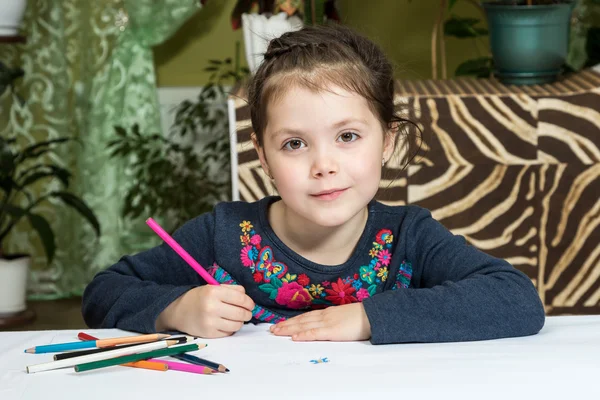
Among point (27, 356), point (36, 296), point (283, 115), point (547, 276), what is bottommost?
point (36, 296)

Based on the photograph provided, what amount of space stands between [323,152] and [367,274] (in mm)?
260

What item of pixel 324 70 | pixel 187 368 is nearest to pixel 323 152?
pixel 324 70

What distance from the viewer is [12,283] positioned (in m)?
2.90

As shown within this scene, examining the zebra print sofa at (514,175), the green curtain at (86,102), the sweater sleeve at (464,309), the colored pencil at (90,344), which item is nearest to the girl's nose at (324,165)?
the sweater sleeve at (464,309)

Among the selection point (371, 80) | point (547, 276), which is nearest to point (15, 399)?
point (371, 80)

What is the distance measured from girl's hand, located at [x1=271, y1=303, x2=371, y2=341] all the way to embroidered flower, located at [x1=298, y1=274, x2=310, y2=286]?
221mm

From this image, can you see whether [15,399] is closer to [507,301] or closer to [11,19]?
[507,301]

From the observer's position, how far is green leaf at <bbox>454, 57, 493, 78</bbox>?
2.81 m

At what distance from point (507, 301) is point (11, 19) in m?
2.31

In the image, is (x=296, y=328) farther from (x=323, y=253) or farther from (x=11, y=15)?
(x=11, y=15)

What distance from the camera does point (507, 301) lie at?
103 centimetres

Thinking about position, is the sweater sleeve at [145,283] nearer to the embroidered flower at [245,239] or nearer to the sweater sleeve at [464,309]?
the embroidered flower at [245,239]

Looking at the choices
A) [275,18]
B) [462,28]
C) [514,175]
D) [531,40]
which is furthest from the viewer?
[462,28]

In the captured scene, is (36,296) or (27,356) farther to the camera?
(36,296)
